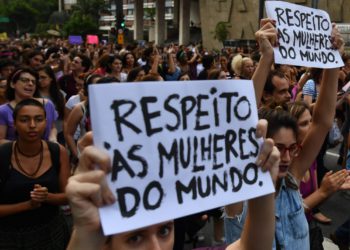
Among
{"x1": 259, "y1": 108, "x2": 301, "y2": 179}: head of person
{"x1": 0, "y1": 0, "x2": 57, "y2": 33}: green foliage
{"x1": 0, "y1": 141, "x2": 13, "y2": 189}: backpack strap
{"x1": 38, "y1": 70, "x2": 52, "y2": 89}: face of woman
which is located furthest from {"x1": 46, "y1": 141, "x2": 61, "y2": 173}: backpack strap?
{"x1": 0, "y1": 0, "x2": 57, "y2": 33}: green foliage

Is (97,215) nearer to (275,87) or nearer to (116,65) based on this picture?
(275,87)

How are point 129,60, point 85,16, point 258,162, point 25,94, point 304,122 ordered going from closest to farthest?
point 258,162 < point 304,122 < point 25,94 < point 129,60 < point 85,16

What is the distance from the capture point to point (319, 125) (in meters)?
2.73

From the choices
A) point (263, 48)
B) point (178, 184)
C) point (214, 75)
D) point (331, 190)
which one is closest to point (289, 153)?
point (331, 190)

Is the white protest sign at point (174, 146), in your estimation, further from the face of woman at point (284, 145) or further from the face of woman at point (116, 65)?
the face of woman at point (116, 65)

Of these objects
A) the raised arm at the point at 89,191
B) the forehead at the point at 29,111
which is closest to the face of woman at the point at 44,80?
the forehead at the point at 29,111

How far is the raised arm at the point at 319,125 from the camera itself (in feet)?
8.40

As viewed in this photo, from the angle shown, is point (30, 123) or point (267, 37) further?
point (30, 123)

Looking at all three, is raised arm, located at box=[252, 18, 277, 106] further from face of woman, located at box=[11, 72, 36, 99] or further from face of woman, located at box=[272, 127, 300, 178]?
face of woman, located at box=[11, 72, 36, 99]

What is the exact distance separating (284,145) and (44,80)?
14.3 ft

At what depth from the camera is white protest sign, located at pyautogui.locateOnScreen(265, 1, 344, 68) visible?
280 cm

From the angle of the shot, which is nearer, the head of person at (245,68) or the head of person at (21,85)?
the head of person at (21,85)

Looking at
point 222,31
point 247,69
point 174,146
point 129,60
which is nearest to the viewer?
point 174,146

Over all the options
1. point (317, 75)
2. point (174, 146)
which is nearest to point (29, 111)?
point (174, 146)
